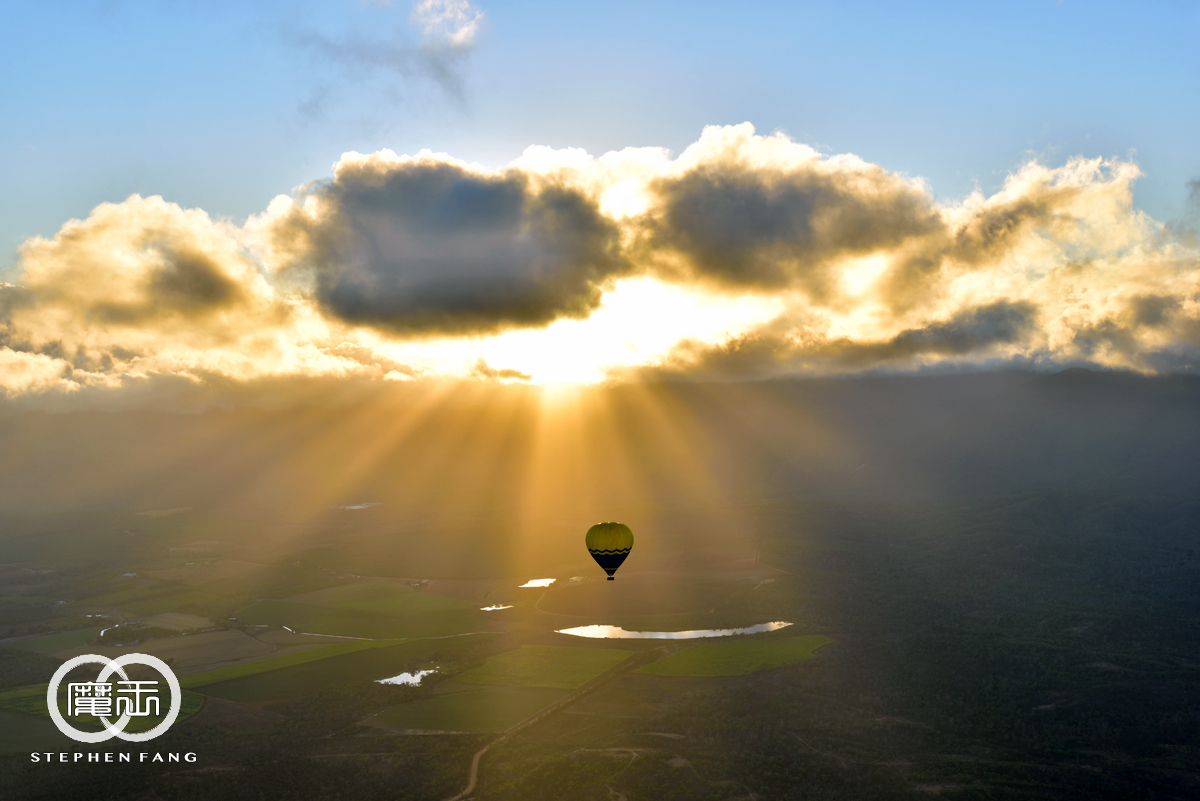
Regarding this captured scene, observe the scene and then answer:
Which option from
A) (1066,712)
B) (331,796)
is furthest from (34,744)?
(1066,712)

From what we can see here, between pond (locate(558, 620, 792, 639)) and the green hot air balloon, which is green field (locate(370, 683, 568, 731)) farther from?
pond (locate(558, 620, 792, 639))

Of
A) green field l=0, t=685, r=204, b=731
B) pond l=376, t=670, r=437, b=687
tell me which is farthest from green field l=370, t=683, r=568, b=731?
green field l=0, t=685, r=204, b=731

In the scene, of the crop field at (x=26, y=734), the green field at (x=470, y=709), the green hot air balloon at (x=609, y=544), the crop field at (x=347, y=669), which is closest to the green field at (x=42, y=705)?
the crop field at (x=26, y=734)

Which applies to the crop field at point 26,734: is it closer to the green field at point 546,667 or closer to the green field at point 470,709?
the green field at point 470,709

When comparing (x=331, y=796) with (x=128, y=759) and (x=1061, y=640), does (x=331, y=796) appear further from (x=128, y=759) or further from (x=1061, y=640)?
(x=1061, y=640)

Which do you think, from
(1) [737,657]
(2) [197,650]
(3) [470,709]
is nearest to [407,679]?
(3) [470,709]

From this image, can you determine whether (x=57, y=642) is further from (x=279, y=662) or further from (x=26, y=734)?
(x=26, y=734)
